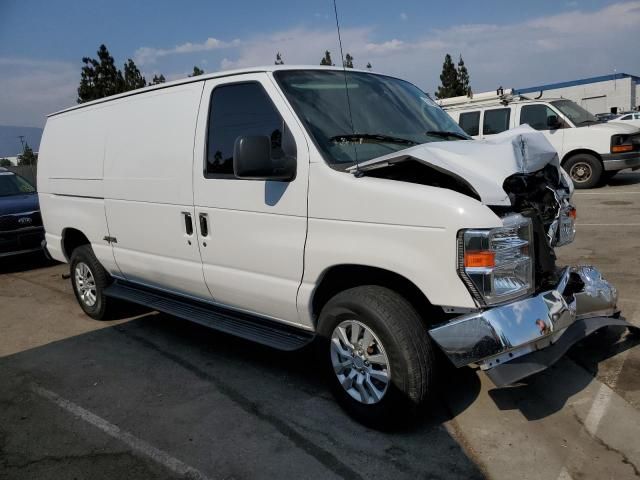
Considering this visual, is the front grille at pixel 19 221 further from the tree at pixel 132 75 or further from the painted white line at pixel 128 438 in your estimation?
the tree at pixel 132 75

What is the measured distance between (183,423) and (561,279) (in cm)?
252

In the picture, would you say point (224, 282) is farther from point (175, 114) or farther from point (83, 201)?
point (83, 201)

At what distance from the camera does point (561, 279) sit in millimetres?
3318

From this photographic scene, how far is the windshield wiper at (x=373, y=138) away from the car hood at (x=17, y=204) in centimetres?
702

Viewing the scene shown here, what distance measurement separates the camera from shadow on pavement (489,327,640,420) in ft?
11.4

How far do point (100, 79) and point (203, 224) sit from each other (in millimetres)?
21192

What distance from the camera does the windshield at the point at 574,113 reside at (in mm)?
12523

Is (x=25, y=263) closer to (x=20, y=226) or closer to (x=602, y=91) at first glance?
(x=20, y=226)

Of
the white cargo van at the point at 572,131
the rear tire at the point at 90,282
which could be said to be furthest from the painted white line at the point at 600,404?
the white cargo van at the point at 572,131

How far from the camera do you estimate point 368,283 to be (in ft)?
11.2

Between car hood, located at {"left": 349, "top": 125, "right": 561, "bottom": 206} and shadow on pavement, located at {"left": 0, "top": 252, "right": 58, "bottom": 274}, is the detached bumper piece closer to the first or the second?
car hood, located at {"left": 349, "top": 125, "right": 561, "bottom": 206}

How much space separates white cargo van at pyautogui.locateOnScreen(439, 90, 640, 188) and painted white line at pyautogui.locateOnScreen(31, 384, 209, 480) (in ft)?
35.0

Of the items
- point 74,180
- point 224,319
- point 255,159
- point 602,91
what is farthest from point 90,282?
point 602,91

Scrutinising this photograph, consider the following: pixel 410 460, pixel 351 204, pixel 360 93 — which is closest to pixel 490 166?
pixel 351 204
